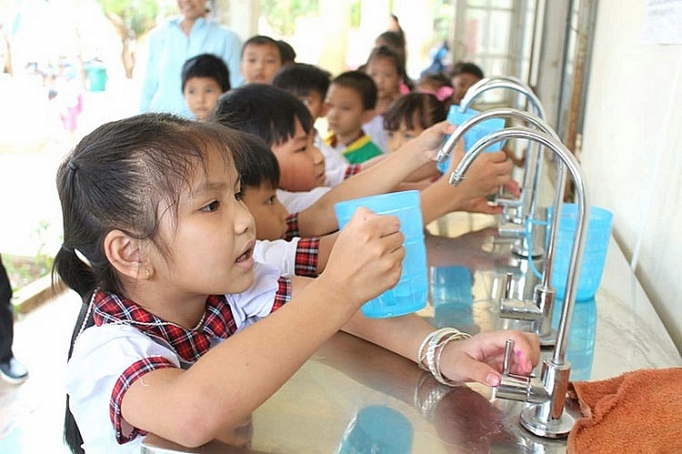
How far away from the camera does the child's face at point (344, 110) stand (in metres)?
2.65

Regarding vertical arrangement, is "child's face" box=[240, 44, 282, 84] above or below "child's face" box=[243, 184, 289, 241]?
above

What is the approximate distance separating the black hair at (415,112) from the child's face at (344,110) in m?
0.29

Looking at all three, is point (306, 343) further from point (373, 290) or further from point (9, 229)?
point (9, 229)

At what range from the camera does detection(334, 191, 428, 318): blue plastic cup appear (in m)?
0.90

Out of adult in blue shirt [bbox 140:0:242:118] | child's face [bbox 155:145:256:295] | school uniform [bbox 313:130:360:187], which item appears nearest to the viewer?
child's face [bbox 155:145:256:295]

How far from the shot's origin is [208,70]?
2.72 metres

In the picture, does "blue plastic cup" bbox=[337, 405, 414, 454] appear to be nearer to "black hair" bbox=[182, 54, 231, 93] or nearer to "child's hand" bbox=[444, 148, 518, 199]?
"child's hand" bbox=[444, 148, 518, 199]

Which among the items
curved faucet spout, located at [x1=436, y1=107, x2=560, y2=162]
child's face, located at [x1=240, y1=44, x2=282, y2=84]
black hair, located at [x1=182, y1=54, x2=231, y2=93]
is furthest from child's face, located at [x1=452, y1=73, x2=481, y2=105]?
curved faucet spout, located at [x1=436, y1=107, x2=560, y2=162]

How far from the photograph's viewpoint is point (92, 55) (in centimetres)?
341

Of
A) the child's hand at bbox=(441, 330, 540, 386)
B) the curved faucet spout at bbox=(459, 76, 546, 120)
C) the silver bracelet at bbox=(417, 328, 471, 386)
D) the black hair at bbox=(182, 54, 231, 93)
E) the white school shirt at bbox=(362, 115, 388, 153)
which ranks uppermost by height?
the curved faucet spout at bbox=(459, 76, 546, 120)

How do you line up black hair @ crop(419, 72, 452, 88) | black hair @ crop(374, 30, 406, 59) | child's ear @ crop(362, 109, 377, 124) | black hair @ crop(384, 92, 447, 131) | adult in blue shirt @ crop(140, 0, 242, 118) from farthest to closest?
1. black hair @ crop(374, 30, 406, 59)
2. black hair @ crop(419, 72, 452, 88)
3. adult in blue shirt @ crop(140, 0, 242, 118)
4. child's ear @ crop(362, 109, 377, 124)
5. black hair @ crop(384, 92, 447, 131)

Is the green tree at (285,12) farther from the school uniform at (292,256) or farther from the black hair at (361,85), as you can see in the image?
the school uniform at (292,256)

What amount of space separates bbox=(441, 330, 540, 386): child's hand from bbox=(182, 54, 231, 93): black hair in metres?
2.08

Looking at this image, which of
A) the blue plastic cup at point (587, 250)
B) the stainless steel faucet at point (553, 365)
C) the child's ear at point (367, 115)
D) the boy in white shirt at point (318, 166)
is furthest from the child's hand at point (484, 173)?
the child's ear at point (367, 115)
